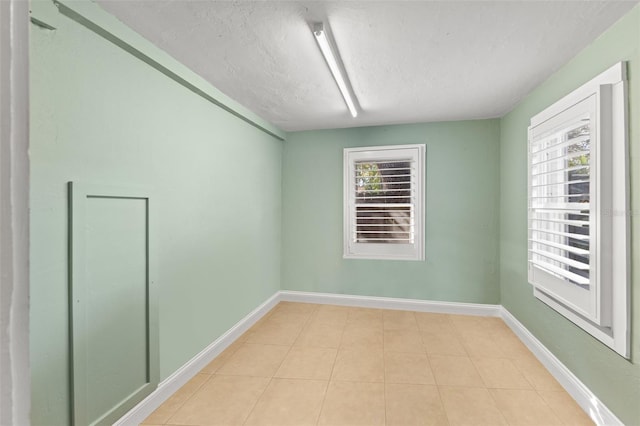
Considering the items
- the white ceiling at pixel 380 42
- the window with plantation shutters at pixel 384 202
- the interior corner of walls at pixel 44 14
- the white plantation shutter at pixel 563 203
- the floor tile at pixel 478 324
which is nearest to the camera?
the interior corner of walls at pixel 44 14

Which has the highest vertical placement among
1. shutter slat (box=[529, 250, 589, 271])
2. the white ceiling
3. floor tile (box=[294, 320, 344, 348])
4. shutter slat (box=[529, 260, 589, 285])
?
the white ceiling

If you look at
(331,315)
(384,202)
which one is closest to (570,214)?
(384,202)

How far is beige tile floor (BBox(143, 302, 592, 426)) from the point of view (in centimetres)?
195

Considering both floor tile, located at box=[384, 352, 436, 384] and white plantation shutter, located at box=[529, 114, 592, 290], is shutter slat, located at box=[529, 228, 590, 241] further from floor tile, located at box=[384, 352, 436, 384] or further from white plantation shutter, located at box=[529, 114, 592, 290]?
floor tile, located at box=[384, 352, 436, 384]

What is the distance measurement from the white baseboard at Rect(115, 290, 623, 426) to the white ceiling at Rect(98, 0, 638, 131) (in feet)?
7.64

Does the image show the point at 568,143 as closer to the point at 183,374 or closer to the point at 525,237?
the point at 525,237

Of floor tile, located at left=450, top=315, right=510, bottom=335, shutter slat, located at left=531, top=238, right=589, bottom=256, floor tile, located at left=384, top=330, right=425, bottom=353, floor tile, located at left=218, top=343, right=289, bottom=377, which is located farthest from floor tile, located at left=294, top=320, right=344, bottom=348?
shutter slat, located at left=531, top=238, right=589, bottom=256

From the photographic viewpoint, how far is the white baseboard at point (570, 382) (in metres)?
1.84

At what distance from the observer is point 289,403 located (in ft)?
6.81

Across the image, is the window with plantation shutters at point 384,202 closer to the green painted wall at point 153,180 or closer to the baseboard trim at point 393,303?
the baseboard trim at point 393,303

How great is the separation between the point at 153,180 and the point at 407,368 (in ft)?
8.13

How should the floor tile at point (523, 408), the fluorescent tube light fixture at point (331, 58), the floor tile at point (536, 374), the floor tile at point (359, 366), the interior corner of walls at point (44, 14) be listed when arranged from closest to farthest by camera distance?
1. the interior corner of walls at point (44, 14)
2. the fluorescent tube light fixture at point (331, 58)
3. the floor tile at point (523, 408)
4. the floor tile at point (536, 374)
5. the floor tile at point (359, 366)

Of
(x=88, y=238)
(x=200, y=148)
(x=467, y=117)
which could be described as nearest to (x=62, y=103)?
(x=88, y=238)

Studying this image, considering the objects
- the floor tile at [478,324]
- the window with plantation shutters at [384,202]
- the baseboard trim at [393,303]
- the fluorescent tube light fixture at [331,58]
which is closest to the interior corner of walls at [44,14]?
the fluorescent tube light fixture at [331,58]
